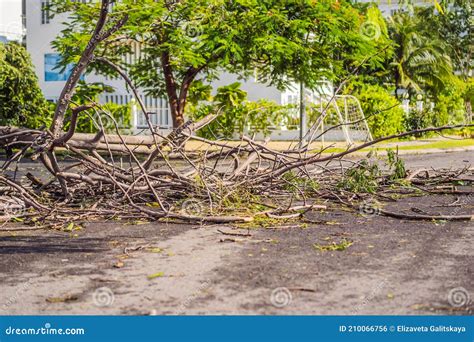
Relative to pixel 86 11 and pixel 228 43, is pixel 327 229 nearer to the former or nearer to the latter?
pixel 228 43

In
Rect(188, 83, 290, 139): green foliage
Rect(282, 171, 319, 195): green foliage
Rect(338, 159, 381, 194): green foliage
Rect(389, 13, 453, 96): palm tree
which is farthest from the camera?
Rect(389, 13, 453, 96): palm tree

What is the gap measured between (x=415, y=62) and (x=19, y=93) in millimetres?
19979

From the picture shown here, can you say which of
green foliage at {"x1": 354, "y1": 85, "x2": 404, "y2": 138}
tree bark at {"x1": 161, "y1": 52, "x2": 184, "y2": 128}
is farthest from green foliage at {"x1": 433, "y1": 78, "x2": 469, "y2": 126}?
tree bark at {"x1": 161, "y1": 52, "x2": 184, "y2": 128}

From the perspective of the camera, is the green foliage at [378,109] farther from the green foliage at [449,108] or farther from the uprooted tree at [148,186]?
the uprooted tree at [148,186]

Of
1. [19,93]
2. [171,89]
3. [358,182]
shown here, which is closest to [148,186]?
[358,182]

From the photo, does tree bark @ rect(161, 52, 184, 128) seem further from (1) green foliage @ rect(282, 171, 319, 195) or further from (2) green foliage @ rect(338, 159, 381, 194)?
(2) green foliage @ rect(338, 159, 381, 194)

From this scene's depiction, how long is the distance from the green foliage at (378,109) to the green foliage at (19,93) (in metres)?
10.1

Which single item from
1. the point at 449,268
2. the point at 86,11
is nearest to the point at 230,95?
the point at 86,11

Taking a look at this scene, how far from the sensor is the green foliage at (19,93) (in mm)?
23781

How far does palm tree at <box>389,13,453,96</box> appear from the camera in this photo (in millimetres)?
37938

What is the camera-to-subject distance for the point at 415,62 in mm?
38156

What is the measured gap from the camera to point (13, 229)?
29.5 ft

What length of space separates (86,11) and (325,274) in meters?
15.7

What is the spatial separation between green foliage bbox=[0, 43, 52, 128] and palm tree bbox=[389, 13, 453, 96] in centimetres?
1829
